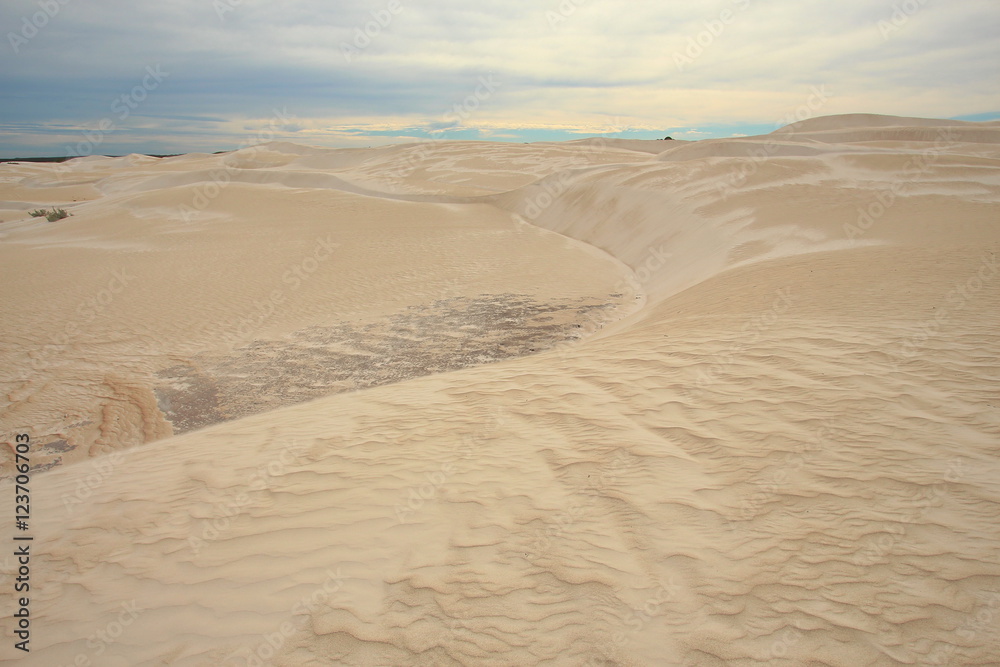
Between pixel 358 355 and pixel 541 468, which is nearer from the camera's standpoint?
pixel 541 468

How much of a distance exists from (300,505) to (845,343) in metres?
5.71

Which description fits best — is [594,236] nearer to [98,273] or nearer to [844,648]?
[98,273]

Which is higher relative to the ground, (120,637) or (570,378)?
(570,378)

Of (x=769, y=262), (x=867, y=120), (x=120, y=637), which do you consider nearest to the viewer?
(x=120, y=637)

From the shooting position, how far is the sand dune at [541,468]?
271cm

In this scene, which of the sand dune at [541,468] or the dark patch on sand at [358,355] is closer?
the sand dune at [541,468]

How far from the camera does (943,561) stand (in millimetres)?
2879

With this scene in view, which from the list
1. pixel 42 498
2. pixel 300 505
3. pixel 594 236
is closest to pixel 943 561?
pixel 300 505

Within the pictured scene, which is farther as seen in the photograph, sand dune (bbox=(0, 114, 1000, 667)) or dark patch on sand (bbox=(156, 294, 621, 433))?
dark patch on sand (bbox=(156, 294, 621, 433))

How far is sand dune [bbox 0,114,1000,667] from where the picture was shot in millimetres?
2705

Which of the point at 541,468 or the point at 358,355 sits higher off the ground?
the point at 541,468

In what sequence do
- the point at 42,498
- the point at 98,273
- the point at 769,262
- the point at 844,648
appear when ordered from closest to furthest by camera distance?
the point at 844,648
the point at 42,498
the point at 769,262
the point at 98,273

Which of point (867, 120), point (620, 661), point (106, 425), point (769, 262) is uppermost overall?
point (867, 120)

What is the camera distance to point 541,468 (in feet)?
13.5
